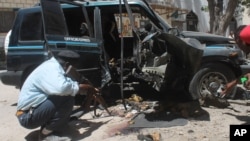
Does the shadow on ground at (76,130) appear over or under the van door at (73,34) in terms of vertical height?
under

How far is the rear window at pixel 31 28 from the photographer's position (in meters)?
7.48

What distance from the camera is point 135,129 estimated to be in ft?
19.4

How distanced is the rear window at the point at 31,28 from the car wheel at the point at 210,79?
2.94 metres

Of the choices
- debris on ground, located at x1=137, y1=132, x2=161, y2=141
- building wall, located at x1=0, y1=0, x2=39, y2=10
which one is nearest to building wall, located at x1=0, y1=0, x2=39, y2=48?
building wall, located at x1=0, y1=0, x2=39, y2=10

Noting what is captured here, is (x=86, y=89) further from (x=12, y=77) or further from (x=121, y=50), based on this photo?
(x=12, y=77)

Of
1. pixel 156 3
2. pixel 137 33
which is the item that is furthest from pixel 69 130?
pixel 156 3

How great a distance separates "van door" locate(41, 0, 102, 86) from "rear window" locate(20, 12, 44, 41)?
0.51 metres

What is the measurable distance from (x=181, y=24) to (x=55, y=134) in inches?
960

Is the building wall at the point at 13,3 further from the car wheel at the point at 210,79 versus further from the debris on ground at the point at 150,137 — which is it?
the debris on ground at the point at 150,137

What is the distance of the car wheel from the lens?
7195 mm

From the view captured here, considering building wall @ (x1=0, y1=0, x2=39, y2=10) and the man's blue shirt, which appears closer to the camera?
the man's blue shirt

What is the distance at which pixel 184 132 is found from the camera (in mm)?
5695

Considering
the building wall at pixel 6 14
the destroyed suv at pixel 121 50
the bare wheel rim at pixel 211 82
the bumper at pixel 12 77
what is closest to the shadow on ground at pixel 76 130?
the destroyed suv at pixel 121 50

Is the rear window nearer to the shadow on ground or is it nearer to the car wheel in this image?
the shadow on ground
